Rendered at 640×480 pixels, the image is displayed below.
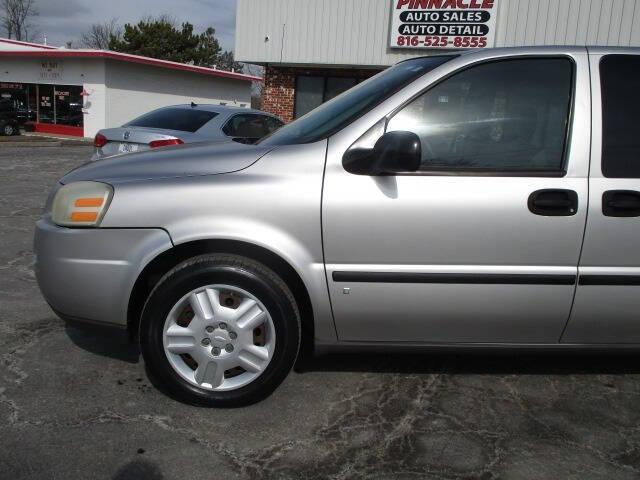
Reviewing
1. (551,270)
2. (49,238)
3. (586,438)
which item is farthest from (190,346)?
(586,438)

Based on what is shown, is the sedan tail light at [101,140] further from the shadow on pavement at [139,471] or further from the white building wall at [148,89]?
the white building wall at [148,89]

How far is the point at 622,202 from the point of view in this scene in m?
2.71

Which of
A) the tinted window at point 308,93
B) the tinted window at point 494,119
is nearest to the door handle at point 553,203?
the tinted window at point 494,119

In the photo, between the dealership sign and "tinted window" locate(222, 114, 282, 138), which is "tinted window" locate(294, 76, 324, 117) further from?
"tinted window" locate(222, 114, 282, 138)

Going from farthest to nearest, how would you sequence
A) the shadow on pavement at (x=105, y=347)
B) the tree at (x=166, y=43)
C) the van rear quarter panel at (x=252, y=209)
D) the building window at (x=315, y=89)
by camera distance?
1. the tree at (x=166, y=43)
2. the building window at (x=315, y=89)
3. the shadow on pavement at (x=105, y=347)
4. the van rear quarter panel at (x=252, y=209)

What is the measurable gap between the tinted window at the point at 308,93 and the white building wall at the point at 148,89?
12939mm

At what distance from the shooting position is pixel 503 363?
3.54m

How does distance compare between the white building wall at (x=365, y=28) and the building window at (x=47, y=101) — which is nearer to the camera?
the white building wall at (x=365, y=28)

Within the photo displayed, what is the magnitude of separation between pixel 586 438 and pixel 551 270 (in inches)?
31.9

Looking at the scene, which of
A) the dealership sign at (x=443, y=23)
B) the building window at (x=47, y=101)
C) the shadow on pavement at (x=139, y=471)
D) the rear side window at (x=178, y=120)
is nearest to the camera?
the shadow on pavement at (x=139, y=471)

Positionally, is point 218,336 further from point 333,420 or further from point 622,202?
point 622,202

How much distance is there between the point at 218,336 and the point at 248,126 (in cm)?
550

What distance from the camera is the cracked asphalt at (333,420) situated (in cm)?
248

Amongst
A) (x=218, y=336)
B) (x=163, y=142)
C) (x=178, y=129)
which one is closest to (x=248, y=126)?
(x=178, y=129)
